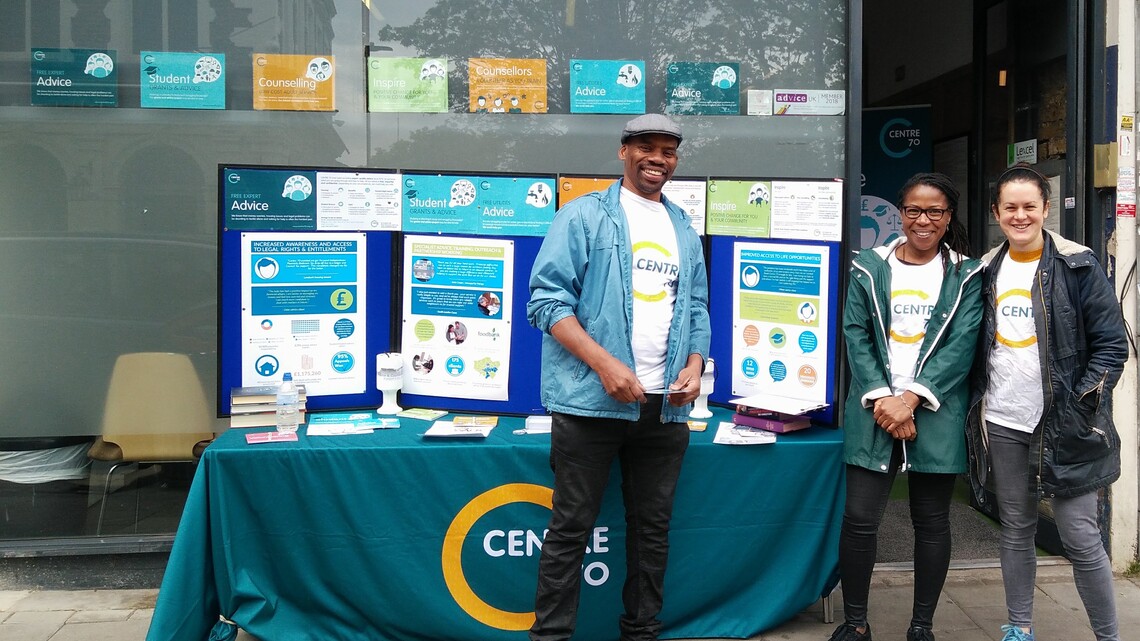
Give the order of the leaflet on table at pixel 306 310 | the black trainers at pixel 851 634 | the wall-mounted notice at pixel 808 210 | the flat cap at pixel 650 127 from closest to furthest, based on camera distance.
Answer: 1. the flat cap at pixel 650 127
2. the black trainers at pixel 851 634
3. the leaflet on table at pixel 306 310
4. the wall-mounted notice at pixel 808 210

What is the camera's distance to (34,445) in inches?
160

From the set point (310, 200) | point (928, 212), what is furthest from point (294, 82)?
point (928, 212)

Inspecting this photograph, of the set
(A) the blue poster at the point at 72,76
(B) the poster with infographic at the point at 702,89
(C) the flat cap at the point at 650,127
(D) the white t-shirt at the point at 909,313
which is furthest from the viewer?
(B) the poster with infographic at the point at 702,89

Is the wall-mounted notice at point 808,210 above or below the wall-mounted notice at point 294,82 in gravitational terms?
below

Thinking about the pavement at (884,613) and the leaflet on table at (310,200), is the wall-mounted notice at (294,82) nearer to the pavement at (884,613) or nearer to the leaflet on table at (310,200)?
the leaflet on table at (310,200)

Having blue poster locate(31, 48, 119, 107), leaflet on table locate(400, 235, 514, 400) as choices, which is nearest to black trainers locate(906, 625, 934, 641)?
leaflet on table locate(400, 235, 514, 400)

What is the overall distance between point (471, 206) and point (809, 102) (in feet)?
5.67

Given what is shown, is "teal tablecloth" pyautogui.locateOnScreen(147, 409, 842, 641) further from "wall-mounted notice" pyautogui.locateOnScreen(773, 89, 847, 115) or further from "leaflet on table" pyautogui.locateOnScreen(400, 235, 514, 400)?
"wall-mounted notice" pyautogui.locateOnScreen(773, 89, 847, 115)

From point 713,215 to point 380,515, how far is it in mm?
1783

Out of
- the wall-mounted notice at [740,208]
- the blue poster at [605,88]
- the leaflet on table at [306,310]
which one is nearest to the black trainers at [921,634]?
the wall-mounted notice at [740,208]

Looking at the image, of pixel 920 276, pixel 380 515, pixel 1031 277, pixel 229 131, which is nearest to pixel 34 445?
pixel 229 131

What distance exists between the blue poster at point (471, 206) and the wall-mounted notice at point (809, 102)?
136cm

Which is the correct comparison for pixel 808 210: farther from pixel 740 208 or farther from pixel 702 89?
pixel 702 89

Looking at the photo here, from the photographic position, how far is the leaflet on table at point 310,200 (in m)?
3.50
